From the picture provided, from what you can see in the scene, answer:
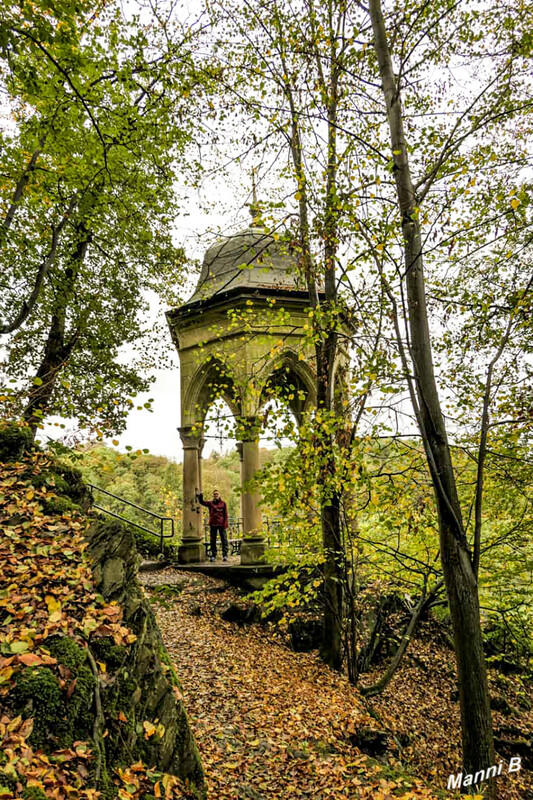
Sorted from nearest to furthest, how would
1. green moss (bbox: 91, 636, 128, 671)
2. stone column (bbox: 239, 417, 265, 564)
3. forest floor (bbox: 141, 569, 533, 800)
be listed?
green moss (bbox: 91, 636, 128, 671) < forest floor (bbox: 141, 569, 533, 800) < stone column (bbox: 239, 417, 265, 564)

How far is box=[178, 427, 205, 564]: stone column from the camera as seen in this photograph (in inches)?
404

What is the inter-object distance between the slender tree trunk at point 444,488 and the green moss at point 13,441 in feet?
12.7

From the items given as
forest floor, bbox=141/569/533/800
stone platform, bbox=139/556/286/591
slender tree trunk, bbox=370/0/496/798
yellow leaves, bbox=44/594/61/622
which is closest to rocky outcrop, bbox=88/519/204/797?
yellow leaves, bbox=44/594/61/622

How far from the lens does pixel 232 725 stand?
13.9 ft

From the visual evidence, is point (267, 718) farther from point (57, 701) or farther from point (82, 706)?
point (57, 701)

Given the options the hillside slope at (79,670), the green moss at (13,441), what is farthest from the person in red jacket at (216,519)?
the hillside slope at (79,670)

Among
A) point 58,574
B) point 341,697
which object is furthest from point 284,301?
point 58,574

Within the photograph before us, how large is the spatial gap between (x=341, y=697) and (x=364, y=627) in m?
2.60

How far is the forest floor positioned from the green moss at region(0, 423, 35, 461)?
2.11 metres

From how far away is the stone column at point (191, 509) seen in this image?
1026cm

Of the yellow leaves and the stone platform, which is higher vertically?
the yellow leaves

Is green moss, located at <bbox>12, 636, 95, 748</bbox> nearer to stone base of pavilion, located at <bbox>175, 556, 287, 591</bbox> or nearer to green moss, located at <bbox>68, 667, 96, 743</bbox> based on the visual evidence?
green moss, located at <bbox>68, 667, 96, 743</bbox>

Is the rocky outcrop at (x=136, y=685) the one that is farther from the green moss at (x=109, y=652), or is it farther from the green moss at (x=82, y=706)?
the green moss at (x=82, y=706)

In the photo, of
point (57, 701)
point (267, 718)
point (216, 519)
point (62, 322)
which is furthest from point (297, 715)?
point (62, 322)
